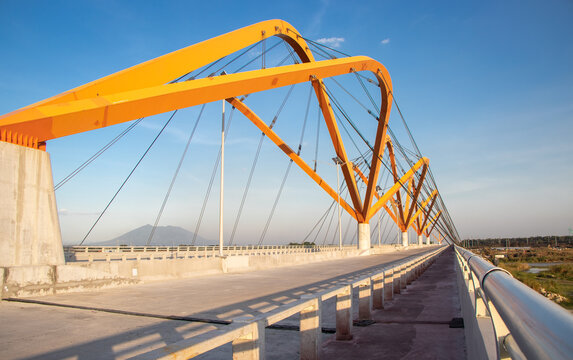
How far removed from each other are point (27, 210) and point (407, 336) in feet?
28.7

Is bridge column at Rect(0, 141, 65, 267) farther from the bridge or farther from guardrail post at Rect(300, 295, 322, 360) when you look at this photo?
guardrail post at Rect(300, 295, 322, 360)

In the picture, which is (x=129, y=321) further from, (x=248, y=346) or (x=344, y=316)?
(x=248, y=346)

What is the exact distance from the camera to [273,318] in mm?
4414

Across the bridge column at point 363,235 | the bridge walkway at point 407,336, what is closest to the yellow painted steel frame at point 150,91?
the bridge walkway at point 407,336

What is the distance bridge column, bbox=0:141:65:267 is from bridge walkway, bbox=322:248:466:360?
23.7 ft

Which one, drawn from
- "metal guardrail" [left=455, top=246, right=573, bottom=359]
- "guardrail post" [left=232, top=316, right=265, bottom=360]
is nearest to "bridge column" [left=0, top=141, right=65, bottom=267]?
"guardrail post" [left=232, top=316, right=265, bottom=360]

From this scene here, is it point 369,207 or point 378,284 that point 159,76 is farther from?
point 369,207

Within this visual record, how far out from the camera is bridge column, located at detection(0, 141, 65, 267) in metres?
9.24

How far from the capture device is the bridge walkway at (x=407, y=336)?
20.4ft

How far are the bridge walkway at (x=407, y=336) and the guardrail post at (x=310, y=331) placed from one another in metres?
0.68

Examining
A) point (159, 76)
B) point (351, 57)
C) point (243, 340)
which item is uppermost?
point (351, 57)

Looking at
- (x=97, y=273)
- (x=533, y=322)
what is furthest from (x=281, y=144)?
(x=533, y=322)

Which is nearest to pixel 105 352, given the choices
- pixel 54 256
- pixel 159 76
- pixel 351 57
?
pixel 54 256

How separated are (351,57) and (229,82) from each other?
15360 mm
